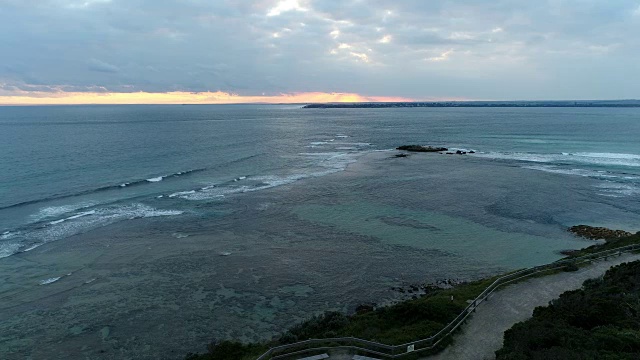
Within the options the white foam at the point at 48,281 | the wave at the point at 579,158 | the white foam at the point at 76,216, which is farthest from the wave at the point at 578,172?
the white foam at the point at 48,281

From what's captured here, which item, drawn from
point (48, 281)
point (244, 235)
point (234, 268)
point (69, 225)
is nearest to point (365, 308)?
point (234, 268)

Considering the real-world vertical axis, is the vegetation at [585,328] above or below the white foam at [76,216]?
above

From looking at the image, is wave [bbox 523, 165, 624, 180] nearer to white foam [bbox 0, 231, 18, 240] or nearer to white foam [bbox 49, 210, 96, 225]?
white foam [bbox 49, 210, 96, 225]

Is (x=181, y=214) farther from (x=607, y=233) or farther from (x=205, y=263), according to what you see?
(x=607, y=233)

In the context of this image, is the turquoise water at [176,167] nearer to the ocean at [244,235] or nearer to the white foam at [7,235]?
the white foam at [7,235]

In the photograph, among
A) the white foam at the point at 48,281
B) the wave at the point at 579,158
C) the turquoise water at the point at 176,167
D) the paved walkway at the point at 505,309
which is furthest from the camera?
the wave at the point at 579,158

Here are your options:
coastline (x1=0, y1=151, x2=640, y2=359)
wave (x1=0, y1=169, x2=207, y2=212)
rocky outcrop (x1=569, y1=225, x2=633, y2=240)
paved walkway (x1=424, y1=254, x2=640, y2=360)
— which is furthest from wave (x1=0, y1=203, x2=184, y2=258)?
rocky outcrop (x1=569, y1=225, x2=633, y2=240)

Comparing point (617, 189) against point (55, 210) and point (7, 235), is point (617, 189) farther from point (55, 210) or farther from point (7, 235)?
point (7, 235)
